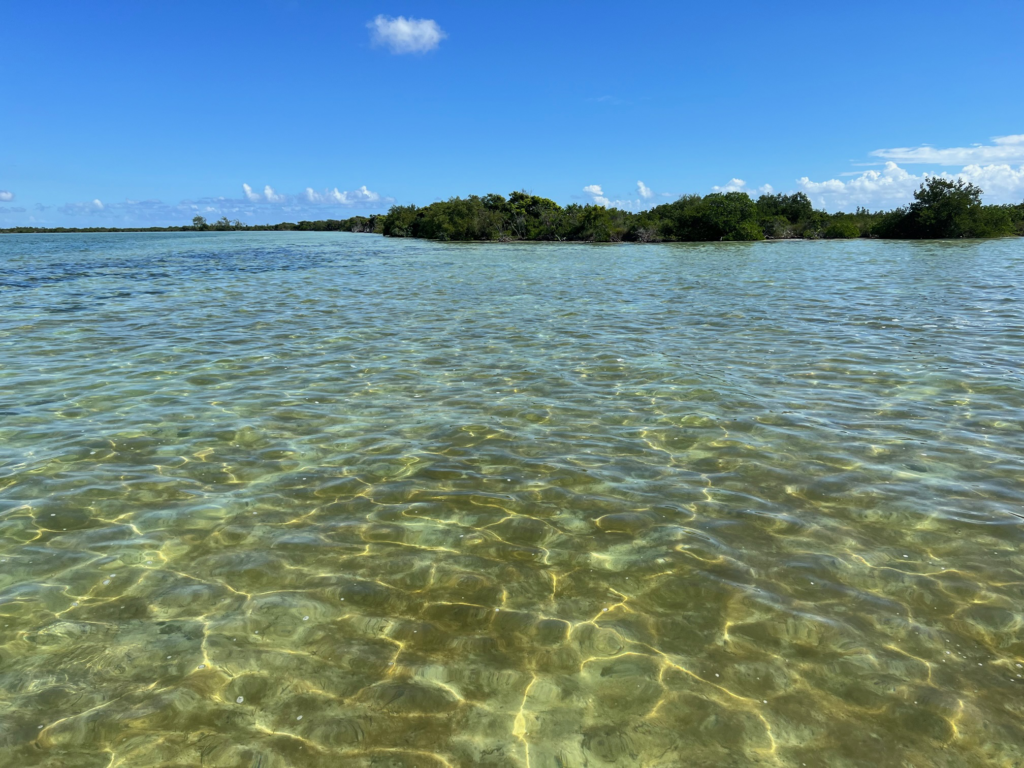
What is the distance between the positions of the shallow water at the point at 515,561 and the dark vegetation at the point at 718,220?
6060 cm

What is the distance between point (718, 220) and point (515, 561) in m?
67.8

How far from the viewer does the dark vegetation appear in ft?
193

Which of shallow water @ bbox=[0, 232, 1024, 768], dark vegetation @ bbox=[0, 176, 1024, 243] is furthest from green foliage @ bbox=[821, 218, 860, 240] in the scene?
shallow water @ bbox=[0, 232, 1024, 768]

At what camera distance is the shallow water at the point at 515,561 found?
129 inches

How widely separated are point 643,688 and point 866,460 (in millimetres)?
4438

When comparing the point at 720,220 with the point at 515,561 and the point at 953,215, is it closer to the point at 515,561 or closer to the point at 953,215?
the point at 953,215

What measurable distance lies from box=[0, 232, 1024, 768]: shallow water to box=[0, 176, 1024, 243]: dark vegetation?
60.6 meters

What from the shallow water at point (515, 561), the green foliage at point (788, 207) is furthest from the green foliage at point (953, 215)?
the shallow water at point (515, 561)

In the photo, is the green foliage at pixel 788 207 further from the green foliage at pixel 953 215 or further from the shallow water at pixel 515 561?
the shallow water at pixel 515 561

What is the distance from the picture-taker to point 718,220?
65.8m

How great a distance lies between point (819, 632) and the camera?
3.96 meters

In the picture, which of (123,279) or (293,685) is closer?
(293,685)

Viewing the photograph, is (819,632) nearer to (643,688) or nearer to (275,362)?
(643,688)

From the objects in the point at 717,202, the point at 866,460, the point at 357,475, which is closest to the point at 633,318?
the point at 866,460
